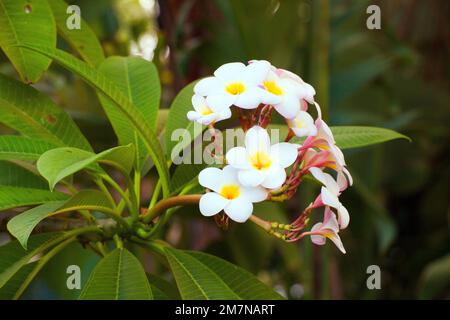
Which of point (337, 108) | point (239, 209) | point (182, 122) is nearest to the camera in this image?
point (239, 209)

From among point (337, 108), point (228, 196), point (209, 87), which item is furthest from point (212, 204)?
point (337, 108)

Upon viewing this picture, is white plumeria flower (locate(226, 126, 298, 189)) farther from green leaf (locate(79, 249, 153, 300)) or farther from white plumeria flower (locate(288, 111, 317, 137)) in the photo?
green leaf (locate(79, 249, 153, 300))

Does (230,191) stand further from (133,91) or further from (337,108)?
(337,108)

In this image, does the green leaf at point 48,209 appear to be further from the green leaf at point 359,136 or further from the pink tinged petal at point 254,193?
the green leaf at point 359,136

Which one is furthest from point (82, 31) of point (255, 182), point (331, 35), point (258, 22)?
point (331, 35)

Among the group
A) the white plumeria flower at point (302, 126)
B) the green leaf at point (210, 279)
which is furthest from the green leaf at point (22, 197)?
the white plumeria flower at point (302, 126)

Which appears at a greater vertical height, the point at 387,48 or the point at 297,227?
the point at 387,48

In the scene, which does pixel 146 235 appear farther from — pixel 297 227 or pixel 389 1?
pixel 389 1
